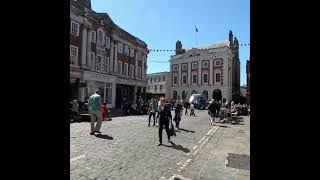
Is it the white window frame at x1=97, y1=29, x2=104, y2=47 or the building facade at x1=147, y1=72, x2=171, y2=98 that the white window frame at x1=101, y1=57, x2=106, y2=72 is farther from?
the building facade at x1=147, y1=72, x2=171, y2=98

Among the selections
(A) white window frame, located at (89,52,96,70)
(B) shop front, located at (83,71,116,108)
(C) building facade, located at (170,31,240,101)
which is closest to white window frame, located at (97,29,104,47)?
(A) white window frame, located at (89,52,96,70)

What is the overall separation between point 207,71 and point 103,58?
36150 millimetres

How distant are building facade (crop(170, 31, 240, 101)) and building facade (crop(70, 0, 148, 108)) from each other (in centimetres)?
1926

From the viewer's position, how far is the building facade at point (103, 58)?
29688mm

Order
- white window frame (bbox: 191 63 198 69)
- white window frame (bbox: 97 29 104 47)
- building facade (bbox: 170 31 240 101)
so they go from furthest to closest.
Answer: white window frame (bbox: 191 63 198 69), building facade (bbox: 170 31 240 101), white window frame (bbox: 97 29 104 47)

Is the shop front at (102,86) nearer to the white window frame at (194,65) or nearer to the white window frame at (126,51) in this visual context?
the white window frame at (126,51)

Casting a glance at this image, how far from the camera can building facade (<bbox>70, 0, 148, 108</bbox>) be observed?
97.4ft

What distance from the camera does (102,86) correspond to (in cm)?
3444
